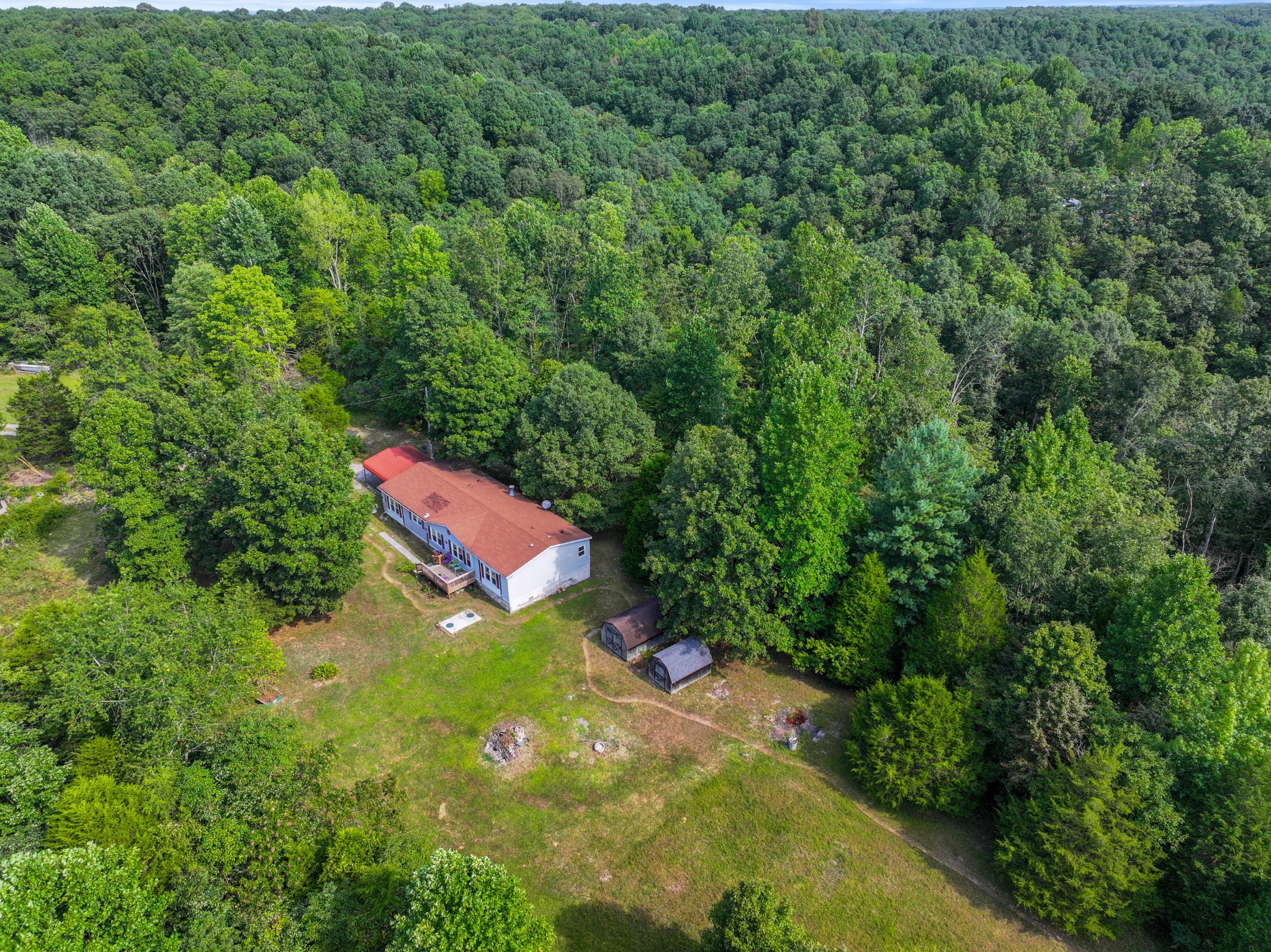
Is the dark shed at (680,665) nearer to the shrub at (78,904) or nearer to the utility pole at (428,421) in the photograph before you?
the shrub at (78,904)

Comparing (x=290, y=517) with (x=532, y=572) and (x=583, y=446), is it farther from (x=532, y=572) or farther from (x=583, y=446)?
(x=583, y=446)

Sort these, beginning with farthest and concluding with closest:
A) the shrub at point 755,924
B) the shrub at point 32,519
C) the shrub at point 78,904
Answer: the shrub at point 32,519 → the shrub at point 755,924 → the shrub at point 78,904

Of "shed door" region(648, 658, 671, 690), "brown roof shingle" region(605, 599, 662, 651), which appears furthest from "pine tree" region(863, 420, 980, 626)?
"shed door" region(648, 658, 671, 690)

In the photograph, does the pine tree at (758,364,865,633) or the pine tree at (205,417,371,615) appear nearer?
the pine tree at (758,364,865,633)

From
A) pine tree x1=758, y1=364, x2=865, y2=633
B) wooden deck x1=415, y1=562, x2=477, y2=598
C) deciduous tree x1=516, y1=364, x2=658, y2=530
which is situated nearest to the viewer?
pine tree x1=758, y1=364, x2=865, y2=633

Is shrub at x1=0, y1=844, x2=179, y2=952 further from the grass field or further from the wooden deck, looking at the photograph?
the grass field

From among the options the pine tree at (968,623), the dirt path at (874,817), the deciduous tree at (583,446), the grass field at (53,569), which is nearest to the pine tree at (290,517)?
the grass field at (53,569)

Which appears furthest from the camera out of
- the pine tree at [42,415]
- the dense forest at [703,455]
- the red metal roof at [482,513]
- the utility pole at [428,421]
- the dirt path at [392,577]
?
the pine tree at [42,415]
